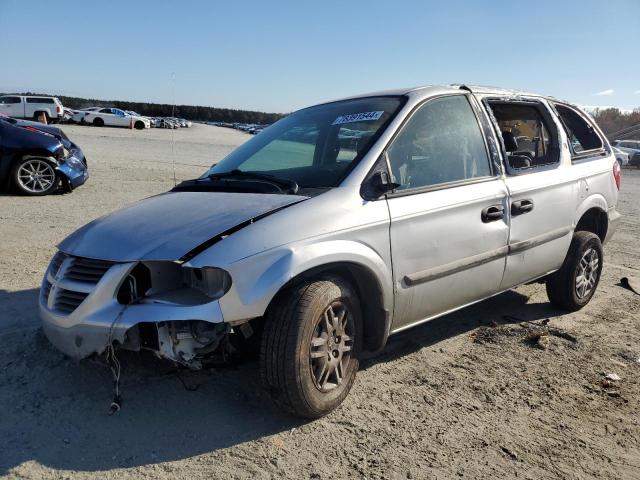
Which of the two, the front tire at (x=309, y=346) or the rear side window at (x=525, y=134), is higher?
the rear side window at (x=525, y=134)

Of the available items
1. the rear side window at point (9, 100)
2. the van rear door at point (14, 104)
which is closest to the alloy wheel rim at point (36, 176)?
the van rear door at point (14, 104)

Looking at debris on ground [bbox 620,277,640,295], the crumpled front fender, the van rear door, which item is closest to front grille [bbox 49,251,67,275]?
the crumpled front fender

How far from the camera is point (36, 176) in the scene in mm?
9297

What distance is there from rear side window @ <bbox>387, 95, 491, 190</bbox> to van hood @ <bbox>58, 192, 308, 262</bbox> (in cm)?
81

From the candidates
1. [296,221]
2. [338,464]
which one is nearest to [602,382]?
[338,464]

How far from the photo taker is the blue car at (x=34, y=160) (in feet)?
29.8

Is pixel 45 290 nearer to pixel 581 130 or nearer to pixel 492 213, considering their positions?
pixel 492 213

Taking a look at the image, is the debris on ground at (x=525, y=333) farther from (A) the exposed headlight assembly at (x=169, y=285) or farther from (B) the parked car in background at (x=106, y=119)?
(B) the parked car in background at (x=106, y=119)

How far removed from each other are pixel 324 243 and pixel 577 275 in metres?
3.07

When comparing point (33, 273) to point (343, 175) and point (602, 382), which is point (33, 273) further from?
point (602, 382)

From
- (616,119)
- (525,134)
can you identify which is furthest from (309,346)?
(616,119)

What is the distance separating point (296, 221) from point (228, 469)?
1.26 metres

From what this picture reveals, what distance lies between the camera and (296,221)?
9.36 feet

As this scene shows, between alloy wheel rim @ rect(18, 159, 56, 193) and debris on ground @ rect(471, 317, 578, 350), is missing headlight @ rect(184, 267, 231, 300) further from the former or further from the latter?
alloy wheel rim @ rect(18, 159, 56, 193)
